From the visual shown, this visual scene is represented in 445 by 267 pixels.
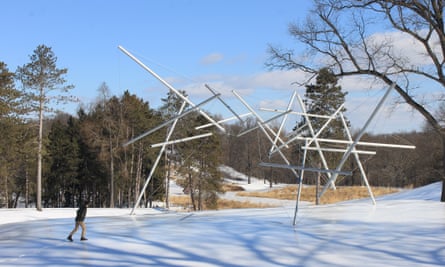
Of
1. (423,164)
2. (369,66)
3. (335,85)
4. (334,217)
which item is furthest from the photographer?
(423,164)

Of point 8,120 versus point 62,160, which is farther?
point 62,160

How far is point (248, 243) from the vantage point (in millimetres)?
10758

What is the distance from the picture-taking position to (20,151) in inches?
1268

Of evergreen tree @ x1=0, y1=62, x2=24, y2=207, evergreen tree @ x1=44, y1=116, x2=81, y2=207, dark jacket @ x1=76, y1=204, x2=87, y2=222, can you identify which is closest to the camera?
dark jacket @ x1=76, y1=204, x2=87, y2=222

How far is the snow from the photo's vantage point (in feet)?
29.6

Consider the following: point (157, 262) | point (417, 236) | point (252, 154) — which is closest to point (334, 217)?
point (417, 236)

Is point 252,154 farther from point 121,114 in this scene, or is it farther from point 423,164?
point 121,114

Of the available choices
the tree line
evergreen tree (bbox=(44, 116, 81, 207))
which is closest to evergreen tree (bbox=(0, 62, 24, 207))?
the tree line

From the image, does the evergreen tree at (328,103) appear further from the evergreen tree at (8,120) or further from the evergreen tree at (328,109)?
the evergreen tree at (8,120)

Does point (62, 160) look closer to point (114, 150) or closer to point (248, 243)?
point (114, 150)

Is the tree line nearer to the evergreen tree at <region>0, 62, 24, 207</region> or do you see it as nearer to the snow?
the evergreen tree at <region>0, 62, 24, 207</region>

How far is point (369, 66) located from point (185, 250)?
40.6 feet

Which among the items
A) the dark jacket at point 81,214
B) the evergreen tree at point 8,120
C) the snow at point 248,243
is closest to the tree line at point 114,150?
the evergreen tree at point 8,120

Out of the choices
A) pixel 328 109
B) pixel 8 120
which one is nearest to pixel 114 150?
pixel 8 120
